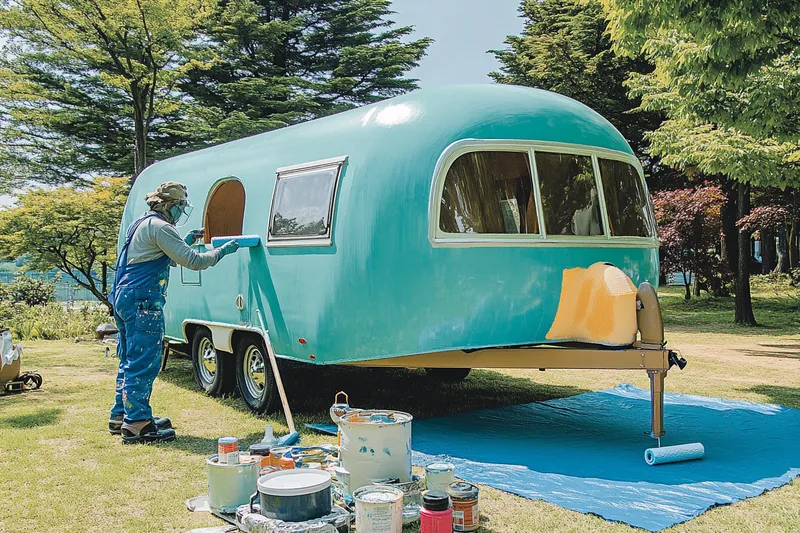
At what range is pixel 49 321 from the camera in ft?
55.4

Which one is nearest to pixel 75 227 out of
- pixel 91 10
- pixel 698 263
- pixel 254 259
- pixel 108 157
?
pixel 91 10

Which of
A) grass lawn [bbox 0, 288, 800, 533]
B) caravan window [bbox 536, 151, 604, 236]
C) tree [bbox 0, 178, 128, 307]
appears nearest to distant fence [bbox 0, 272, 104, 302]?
tree [bbox 0, 178, 128, 307]

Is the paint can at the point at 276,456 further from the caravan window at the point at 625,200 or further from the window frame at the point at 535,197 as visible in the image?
the caravan window at the point at 625,200

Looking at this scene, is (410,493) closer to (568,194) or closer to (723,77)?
(568,194)

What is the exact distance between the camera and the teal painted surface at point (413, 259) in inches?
248

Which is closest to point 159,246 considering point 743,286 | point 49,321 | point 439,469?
point 439,469

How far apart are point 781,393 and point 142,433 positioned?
7503 millimetres

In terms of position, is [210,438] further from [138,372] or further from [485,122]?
[485,122]

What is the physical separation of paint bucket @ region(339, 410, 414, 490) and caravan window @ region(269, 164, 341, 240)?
2522mm

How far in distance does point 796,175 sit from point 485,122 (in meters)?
8.88

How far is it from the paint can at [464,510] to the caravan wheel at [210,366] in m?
4.88

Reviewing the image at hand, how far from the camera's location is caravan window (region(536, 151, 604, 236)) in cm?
654

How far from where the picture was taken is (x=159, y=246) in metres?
6.80

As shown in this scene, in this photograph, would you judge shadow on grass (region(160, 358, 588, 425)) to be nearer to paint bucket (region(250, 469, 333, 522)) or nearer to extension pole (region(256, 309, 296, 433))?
extension pole (region(256, 309, 296, 433))
